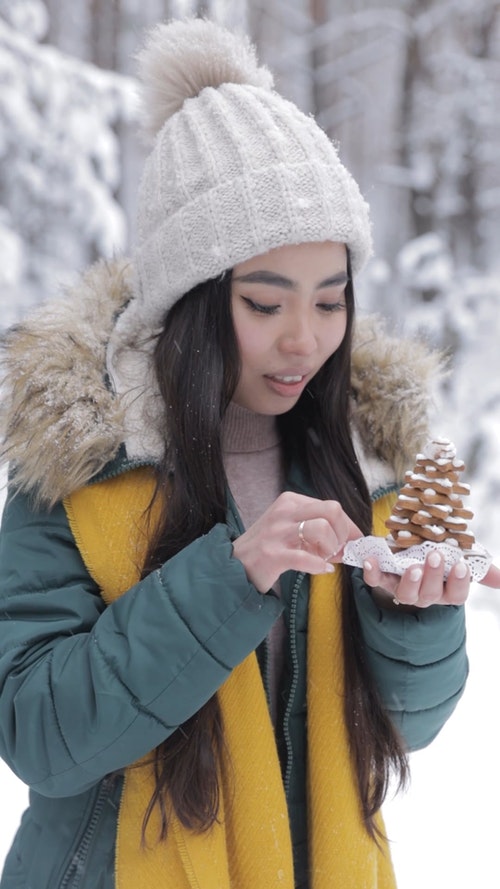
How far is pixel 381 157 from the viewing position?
7250mm

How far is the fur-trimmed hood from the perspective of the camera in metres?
1.31

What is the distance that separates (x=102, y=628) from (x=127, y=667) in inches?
3.2

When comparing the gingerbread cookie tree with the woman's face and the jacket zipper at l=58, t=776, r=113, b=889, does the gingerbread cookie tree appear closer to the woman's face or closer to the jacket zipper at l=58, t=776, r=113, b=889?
the woman's face

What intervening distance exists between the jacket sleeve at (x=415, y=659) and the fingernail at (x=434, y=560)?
0.20 metres

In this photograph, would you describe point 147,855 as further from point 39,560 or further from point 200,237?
point 200,237

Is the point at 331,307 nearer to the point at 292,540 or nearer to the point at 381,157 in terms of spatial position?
the point at 292,540

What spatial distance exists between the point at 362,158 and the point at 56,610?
680 cm

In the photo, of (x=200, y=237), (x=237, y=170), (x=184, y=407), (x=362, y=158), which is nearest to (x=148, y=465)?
(x=184, y=407)

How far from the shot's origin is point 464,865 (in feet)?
9.32

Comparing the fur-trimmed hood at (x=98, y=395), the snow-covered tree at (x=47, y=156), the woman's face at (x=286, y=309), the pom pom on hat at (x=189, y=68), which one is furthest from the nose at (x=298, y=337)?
the snow-covered tree at (x=47, y=156)

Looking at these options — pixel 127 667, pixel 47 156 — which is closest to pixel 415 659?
pixel 127 667

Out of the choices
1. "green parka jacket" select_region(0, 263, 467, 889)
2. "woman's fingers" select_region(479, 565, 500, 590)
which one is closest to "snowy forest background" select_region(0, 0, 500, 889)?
"green parka jacket" select_region(0, 263, 467, 889)

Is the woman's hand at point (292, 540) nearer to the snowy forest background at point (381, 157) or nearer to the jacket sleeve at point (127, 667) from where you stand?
the jacket sleeve at point (127, 667)

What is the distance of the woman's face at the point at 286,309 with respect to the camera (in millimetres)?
1353
